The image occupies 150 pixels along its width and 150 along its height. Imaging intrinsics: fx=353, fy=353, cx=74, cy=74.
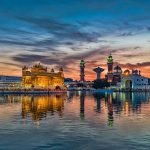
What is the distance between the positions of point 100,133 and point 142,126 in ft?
17.2

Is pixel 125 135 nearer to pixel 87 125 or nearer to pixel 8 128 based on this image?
pixel 87 125

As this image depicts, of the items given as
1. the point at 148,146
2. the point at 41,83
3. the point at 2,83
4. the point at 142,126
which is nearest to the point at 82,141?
the point at 148,146

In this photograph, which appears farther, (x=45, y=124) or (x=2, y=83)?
(x=2, y=83)

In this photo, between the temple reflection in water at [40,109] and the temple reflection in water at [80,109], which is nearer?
the temple reflection in water at [80,109]

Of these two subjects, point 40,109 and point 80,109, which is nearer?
point 40,109

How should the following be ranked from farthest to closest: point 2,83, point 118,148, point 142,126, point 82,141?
point 2,83
point 142,126
point 82,141
point 118,148

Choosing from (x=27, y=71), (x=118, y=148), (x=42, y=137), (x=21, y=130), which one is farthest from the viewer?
(x=27, y=71)

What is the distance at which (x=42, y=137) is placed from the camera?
2391 cm

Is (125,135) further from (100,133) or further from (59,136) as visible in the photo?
(59,136)

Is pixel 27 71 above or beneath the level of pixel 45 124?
above

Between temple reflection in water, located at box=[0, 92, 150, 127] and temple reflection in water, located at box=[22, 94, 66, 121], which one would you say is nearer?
temple reflection in water, located at box=[0, 92, 150, 127]

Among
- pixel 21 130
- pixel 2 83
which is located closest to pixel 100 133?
pixel 21 130

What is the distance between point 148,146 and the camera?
821 inches

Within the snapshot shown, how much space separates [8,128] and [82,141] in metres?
7.76
